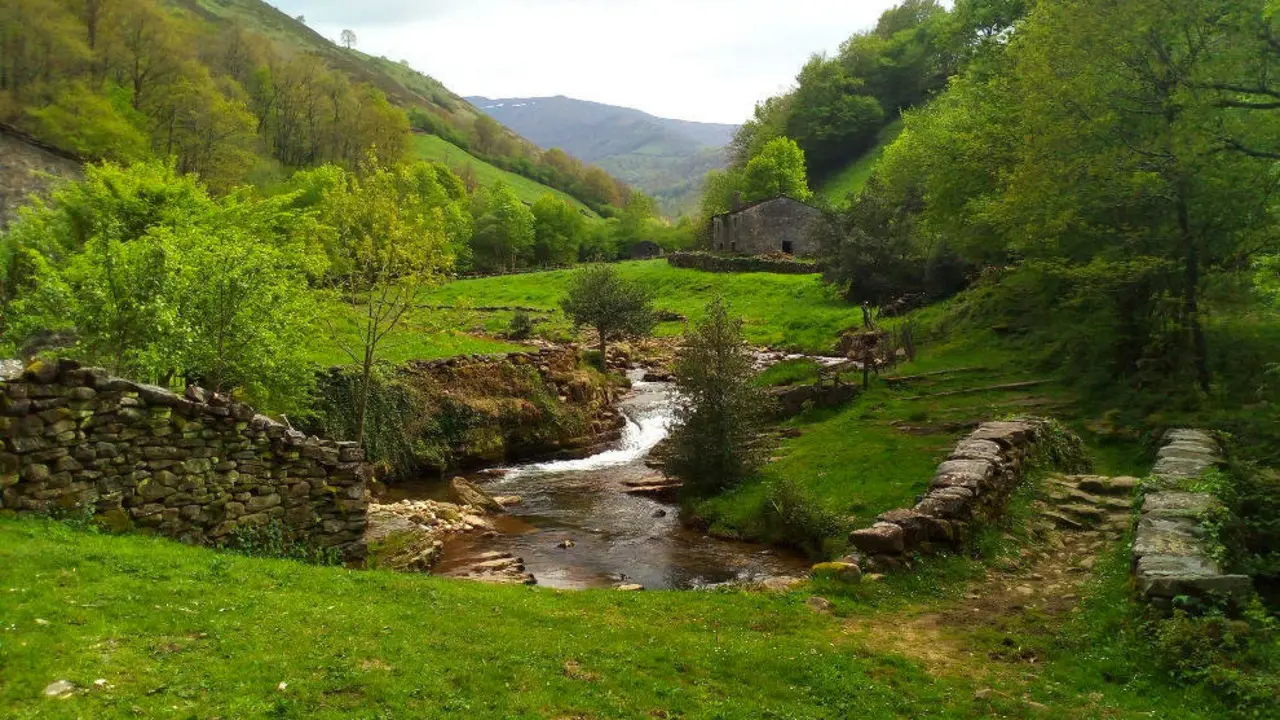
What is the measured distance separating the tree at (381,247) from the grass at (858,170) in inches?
3303

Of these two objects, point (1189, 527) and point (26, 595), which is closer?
point (26, 595)

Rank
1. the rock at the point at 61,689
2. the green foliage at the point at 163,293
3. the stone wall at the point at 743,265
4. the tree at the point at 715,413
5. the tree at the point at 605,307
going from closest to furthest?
the rock at the point at 61,689 < the green foliage at the point at 163,293 < the tree at the point at 715,413 < the tree at the point at 605,307 < the stone wall at the point at 743,265

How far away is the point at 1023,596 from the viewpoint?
481 inches

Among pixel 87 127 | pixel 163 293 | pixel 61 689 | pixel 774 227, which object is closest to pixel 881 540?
pixel 61 689

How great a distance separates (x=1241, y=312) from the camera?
20062mm

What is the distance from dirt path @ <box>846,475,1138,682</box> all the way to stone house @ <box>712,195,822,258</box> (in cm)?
6215

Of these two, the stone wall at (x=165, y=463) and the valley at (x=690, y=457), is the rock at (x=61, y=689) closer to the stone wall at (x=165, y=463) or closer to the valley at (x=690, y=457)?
the valley at (x=690, y=457)

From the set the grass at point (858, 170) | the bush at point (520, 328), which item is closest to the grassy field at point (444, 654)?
the bush at point (520, 328)

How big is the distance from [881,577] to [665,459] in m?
10.1

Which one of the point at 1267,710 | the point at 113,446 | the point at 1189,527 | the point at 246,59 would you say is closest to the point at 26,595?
the point at 113,446

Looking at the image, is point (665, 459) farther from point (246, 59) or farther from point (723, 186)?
point (246, 59)

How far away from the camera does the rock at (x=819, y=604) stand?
11.7 metres

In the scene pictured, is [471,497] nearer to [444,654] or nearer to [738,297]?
[444,654]

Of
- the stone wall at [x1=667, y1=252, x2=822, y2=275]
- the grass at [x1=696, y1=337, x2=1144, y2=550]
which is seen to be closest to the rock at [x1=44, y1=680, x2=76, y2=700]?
the grass at [x1=696, y1=337, x2=1144, y2=550]
